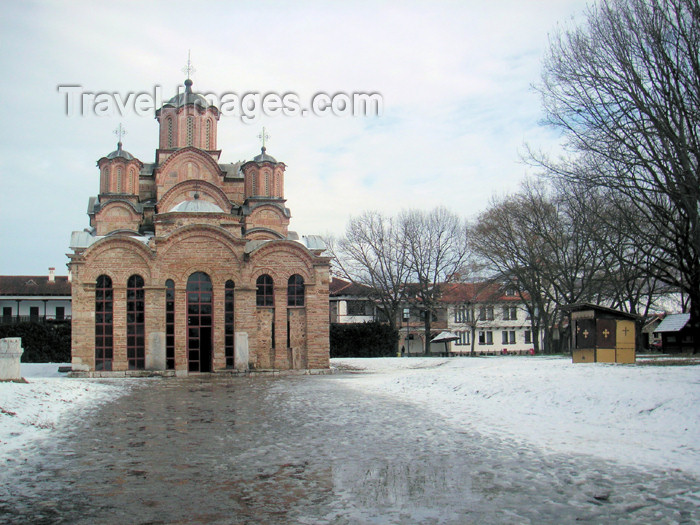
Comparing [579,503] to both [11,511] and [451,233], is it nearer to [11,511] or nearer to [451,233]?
[11,511]

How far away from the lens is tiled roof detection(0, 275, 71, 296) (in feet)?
162

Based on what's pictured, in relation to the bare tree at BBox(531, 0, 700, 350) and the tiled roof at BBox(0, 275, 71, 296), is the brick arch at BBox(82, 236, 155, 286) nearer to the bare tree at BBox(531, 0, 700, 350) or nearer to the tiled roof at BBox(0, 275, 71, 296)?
the bare tree at BBox(531, 0, 700, 350)

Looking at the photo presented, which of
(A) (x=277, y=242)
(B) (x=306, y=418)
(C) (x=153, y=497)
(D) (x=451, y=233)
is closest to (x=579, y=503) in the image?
(C) (x=153, y=497)

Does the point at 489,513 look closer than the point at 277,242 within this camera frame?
Yes

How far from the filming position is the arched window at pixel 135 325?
26.3 meters

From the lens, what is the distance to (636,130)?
1569 cm

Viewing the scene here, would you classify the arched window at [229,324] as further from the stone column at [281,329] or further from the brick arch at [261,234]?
the brick arch at [261,234]

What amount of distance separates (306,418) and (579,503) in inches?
269

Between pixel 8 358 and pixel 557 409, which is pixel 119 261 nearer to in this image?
pixel 8 358

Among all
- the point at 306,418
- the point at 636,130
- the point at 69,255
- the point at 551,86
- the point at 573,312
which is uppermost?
the point at 551,86

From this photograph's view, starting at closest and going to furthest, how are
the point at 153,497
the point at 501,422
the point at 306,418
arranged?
the point at 153,497, the point at 501,422, the point at 306,418

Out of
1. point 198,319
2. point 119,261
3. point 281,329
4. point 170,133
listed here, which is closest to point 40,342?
point 119,261

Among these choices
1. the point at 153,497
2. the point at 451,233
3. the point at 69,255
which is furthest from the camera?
the point at 451,233

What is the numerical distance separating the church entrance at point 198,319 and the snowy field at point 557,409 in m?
9.78
